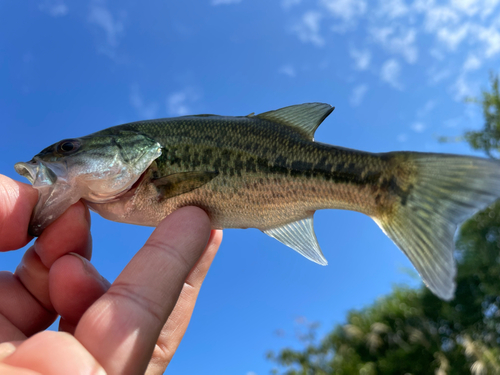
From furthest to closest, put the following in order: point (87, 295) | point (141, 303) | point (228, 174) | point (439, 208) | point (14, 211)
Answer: point (228, 174)
point (87, 295)
point (14, 211)
point (439, 208)
point (141, 303)

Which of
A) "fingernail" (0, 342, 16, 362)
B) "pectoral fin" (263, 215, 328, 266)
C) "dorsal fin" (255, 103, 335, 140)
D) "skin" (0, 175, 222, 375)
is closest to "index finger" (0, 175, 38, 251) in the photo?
"skin" (0, 175, 222, 375)

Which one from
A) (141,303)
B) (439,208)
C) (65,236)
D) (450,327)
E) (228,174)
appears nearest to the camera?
(141,303)

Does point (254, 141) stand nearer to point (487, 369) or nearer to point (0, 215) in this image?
point (0, 215)

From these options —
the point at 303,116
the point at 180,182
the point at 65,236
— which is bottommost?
the point at 65,236

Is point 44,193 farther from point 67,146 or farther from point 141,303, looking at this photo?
A: point 141,303

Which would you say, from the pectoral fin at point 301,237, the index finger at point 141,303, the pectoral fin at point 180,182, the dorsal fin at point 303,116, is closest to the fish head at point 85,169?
the pectoral fin at point 180,182

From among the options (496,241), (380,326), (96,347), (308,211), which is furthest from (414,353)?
(96,347)

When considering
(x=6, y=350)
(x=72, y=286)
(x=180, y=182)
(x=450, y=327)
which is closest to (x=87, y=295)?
(x=72, y=286)
